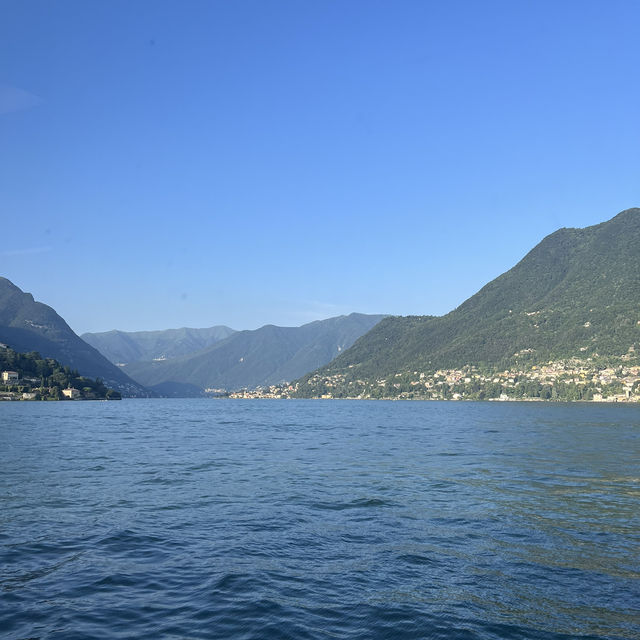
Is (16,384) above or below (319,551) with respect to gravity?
below

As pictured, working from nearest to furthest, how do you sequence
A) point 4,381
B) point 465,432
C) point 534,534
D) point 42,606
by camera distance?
point 42,606 → point 534,534 → point 465,432 → point 4,381

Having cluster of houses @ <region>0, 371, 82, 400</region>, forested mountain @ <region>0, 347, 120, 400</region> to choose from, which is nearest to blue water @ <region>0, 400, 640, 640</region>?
cluster of houses @ <region>0, 371, 82, 400</region>

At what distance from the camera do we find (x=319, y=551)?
675 inches

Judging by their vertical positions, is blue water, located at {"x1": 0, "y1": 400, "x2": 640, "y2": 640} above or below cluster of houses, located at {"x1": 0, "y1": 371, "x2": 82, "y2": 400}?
above

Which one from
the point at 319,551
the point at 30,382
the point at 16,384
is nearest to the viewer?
the point at 319,551

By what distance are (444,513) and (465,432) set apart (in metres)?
49.9

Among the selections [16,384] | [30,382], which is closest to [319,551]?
[16,384]

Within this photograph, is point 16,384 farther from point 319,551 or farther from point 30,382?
point 319,551

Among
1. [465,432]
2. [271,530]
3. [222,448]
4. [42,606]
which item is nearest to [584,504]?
[271,530]

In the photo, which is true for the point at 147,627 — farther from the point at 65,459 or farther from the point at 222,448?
the point at 222,448

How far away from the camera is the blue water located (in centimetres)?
1199

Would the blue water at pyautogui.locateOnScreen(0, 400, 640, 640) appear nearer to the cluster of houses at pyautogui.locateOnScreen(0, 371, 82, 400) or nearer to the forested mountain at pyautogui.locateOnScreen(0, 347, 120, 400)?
the cluster of houses at pyautogui.locateOnScreen(0, 371, 82, 400)

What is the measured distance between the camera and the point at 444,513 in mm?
22641

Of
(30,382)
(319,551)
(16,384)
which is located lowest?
(16,384)
